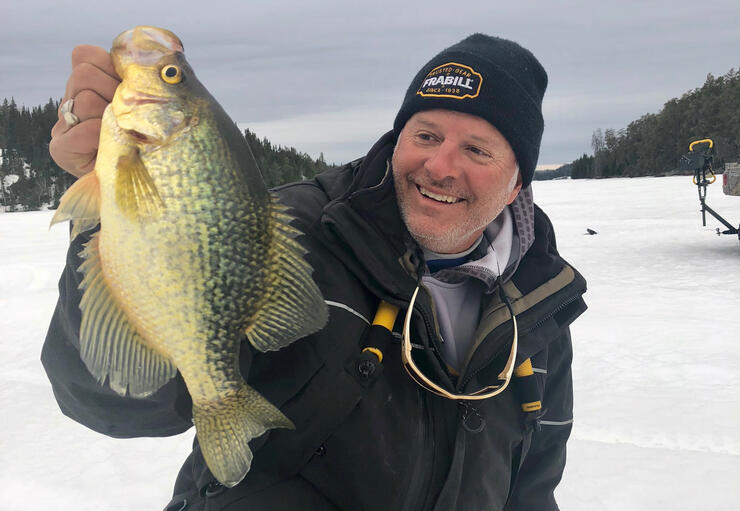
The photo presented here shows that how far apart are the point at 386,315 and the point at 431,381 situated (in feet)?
1.00

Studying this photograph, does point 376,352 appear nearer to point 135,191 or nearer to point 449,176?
point 449,176

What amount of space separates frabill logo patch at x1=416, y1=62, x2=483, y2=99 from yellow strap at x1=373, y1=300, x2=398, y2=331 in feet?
3.41

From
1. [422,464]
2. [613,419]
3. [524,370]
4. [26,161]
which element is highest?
[26,161]

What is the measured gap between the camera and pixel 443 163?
2.54 m

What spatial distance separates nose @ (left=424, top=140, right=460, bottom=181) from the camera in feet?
8.28

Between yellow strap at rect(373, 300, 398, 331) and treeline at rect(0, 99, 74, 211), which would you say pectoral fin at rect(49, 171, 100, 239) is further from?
treeline at rect(0, 99, 74, 211)

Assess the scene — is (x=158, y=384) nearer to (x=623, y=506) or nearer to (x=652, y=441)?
(x=623, y=506)

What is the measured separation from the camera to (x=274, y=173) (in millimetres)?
38406

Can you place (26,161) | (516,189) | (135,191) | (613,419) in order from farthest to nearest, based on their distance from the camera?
(26,161) < (613,419) < (516,189) < (135,191)

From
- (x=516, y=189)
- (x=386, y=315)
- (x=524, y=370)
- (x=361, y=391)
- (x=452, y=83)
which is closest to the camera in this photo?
(x=361, y=391)

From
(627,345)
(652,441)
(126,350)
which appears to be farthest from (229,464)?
(627,345)

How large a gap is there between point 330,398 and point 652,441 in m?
3.00

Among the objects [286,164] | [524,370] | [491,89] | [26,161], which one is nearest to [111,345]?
[524,370]

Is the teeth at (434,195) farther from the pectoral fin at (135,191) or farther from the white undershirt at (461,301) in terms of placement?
the pectoral fin at (135,191)
